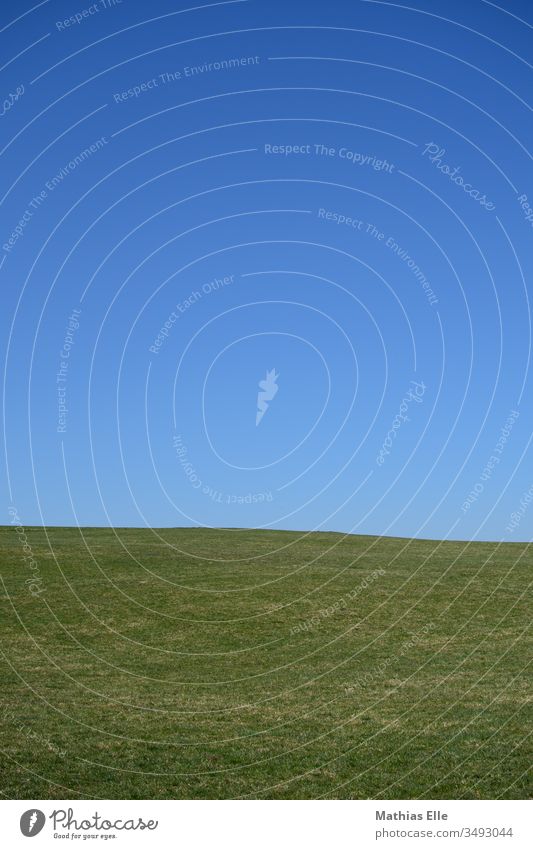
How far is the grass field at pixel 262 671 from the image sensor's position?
1493 centimetres

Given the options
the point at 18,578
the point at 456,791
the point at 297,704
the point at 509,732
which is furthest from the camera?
the point at 18,578

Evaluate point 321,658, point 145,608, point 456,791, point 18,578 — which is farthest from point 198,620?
point 456,791

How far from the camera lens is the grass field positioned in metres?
14.9

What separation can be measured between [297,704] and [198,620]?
1044 cm

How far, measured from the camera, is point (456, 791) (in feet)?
45.1

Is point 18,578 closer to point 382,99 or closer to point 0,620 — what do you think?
point 0,620

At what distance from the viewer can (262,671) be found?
24.1 m
